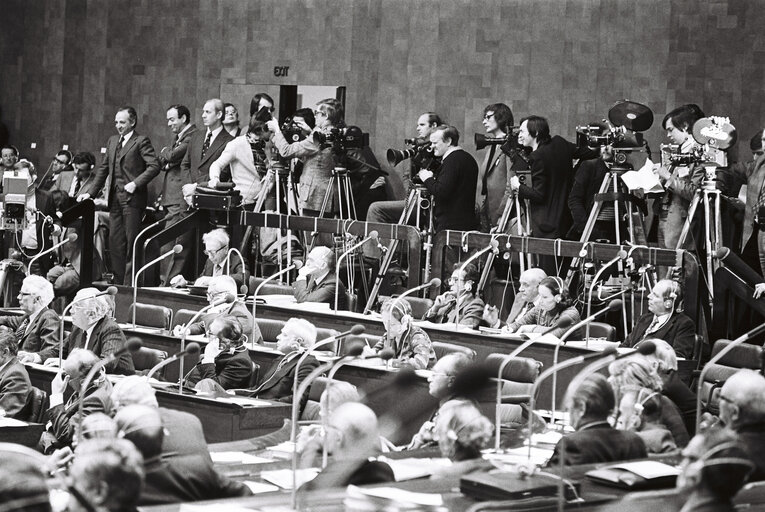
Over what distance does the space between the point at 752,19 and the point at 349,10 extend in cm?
394

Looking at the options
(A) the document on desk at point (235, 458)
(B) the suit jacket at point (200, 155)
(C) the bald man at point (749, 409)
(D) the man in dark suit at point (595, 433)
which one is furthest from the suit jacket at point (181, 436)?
(B) the suit jacket at point (200, 155)

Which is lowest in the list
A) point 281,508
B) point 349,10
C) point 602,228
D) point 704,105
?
point 281,508

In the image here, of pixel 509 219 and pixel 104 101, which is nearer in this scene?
pixel 509 219

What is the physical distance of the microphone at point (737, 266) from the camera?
8.16m

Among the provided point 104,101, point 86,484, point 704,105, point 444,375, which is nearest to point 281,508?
point 86,484

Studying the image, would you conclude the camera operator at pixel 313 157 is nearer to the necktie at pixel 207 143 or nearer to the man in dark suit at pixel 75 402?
the necktie at pixel 207 143

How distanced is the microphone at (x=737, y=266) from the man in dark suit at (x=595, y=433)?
3272 millimetres

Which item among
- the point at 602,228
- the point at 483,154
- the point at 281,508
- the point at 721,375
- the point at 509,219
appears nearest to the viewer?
the point at 281,508

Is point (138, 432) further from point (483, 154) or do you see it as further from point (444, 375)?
point (483, 154)

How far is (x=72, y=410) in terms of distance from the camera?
22.2 feet

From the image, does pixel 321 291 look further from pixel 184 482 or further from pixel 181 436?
pixel 184 482

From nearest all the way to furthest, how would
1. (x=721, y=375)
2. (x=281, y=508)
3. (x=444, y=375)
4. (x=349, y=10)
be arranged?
(x=281, y=508) → (x=444, y=375) → (x=721, y=375) → (x=349, y=10)

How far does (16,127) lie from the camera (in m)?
15.3

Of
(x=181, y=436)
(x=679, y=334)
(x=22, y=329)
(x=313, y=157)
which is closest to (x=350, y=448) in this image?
(x=181, y=436)
